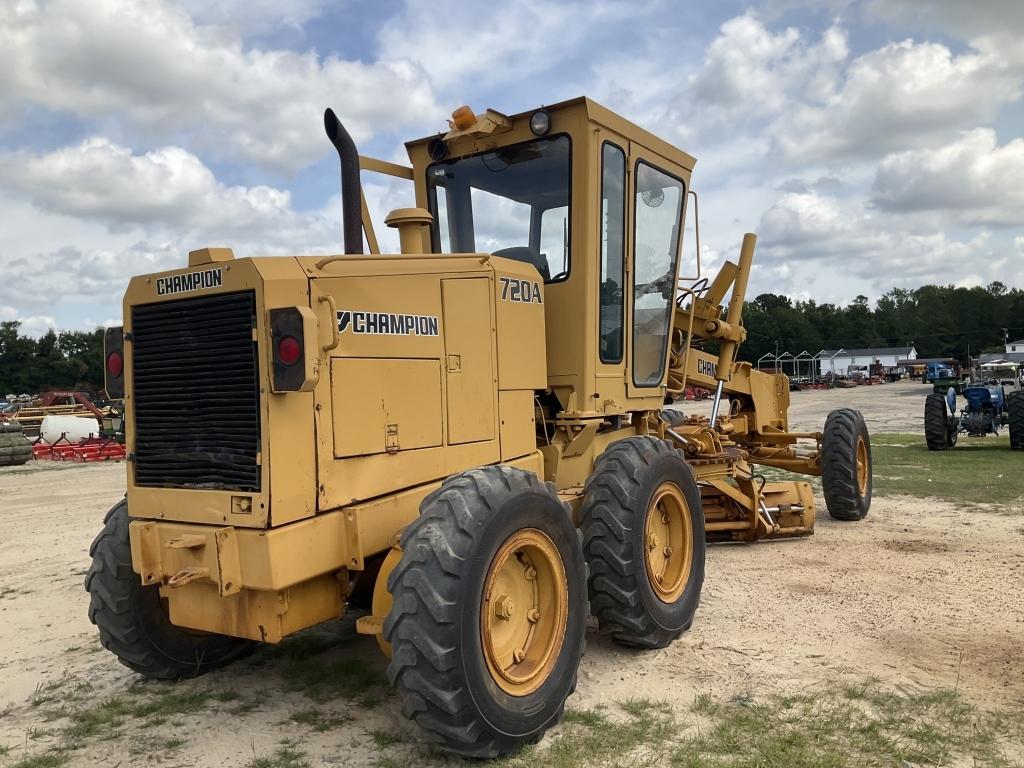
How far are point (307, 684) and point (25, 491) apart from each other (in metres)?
13.6

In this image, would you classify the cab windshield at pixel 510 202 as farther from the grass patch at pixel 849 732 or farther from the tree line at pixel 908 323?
the tree line at pixel 908 323

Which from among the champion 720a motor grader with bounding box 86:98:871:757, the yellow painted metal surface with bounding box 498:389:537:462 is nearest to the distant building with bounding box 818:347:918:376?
the champion 720a motor grader with bounding box 86:98:871:757

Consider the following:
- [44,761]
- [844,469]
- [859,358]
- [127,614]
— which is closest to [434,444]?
[127,614]

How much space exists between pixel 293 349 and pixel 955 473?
41.4 feet

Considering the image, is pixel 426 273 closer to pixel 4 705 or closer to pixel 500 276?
pixel 500 276

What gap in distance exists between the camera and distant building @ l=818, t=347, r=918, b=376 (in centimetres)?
10469

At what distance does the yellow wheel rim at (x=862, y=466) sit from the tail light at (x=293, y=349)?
767cm

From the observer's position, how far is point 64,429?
26.1 m

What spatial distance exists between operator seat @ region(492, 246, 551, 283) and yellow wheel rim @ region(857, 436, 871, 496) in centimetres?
562

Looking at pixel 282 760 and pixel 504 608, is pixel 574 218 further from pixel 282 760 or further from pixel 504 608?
pixel 282 760

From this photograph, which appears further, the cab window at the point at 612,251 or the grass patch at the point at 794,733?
the cab window at the point at 612,251

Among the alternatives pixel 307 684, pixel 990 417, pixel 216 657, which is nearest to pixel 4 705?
pixel 216 657

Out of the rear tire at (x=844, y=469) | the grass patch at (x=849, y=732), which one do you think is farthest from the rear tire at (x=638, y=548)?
the rear tire at (x=844, y=469)

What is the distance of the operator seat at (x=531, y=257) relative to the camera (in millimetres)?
5461
